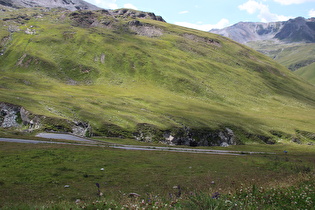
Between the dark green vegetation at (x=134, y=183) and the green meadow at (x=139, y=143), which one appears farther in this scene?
the green meadow at (x=139, y=143)

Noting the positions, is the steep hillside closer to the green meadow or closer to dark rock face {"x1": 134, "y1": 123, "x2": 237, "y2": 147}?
dark rock face {"x1": 134, "y1": 123, "x2": 237, "y2": 147}

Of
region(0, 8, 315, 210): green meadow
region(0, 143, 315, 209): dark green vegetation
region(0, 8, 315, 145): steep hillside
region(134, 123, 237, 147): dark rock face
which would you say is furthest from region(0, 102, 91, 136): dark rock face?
region(0, 143, 315, 209): dark green vegetation

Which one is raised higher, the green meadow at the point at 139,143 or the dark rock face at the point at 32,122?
the green meadow at the point at 139,143

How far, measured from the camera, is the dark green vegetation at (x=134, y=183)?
12547mm

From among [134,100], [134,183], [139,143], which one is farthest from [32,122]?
[134,100]

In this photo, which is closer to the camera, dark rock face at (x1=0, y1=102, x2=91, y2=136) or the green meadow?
the green meadow

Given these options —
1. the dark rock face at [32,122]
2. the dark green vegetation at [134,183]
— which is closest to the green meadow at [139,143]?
the dark green vegetation at [134,183]

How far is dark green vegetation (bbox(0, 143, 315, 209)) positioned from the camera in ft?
41.2

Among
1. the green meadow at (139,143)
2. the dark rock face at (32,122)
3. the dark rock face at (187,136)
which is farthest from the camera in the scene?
the dark rock face at (187,136)

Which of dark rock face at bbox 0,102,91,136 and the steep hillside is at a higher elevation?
the steep hillside

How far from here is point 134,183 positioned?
28578 mm

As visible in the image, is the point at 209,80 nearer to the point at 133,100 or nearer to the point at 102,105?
the point at 133,100

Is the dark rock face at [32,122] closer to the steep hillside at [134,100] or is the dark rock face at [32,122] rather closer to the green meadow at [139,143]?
the steep hillside at [134,100]

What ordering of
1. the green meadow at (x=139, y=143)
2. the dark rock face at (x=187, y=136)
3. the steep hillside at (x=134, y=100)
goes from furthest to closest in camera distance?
the steep hillside at (x=134, y=100) < the dark rock face at (x=187, y=136) < the green meadow at (x=139, y=143)
